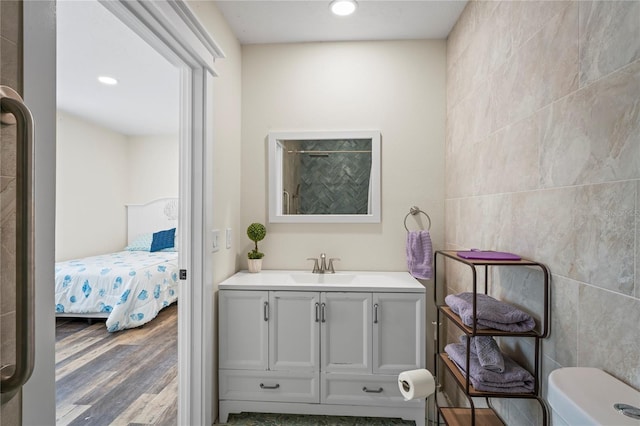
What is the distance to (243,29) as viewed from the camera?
2.18 metres

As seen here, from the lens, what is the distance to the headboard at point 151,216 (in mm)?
5133

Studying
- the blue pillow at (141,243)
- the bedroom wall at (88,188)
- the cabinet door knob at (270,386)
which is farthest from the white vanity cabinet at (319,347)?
the blue pillow at (141,243)

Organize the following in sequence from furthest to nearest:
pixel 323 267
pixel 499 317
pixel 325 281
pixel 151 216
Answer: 1. pixel 151 216
2. pixel 323 267
3. pixel 325 281
4. pixel 499 317

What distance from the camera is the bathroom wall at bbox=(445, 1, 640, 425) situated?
844 millimetres

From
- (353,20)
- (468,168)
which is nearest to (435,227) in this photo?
(468,168)

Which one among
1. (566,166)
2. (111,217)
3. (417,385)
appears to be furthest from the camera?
(111,217)

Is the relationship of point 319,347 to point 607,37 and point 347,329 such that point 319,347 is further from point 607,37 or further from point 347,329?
point 607,37

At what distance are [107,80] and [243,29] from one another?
1696 millimetres

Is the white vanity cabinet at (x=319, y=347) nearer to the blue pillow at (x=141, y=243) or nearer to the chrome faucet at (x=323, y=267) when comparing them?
the chrome faucet at (x=323, y=267)

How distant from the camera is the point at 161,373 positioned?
2.48 meters

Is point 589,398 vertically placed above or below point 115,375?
above

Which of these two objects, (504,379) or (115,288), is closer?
(504,379)

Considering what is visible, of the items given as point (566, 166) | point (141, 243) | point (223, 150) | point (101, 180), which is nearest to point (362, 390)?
point (566, 166)

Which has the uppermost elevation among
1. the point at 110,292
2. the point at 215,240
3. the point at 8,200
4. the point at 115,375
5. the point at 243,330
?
the point at 8,200
